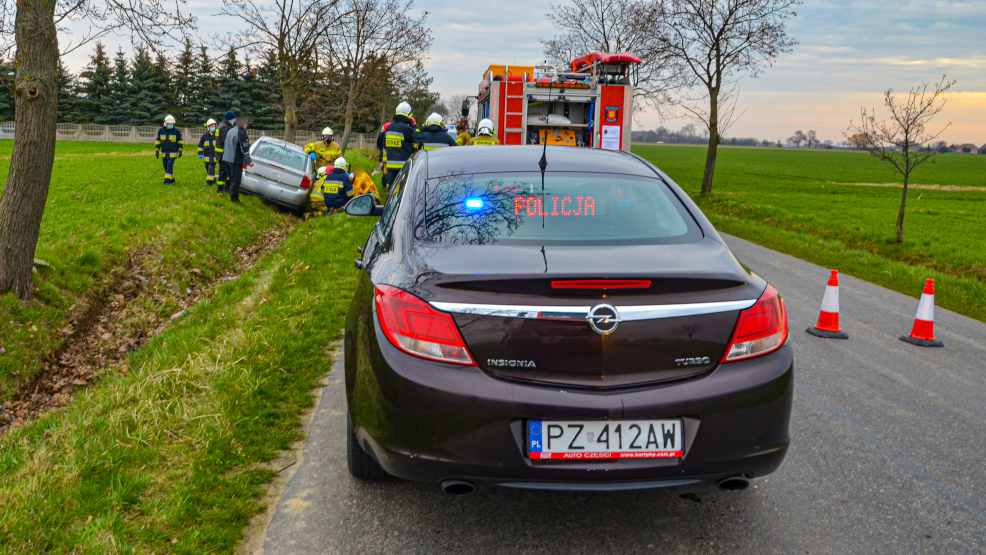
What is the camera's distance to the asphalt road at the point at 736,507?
10.5 ft

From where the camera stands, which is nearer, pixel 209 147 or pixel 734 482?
pixel 734 482

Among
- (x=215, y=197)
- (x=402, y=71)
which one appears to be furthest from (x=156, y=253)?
(x=402, y=71)

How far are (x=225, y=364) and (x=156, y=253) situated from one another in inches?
242

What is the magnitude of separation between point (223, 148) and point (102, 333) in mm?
9505

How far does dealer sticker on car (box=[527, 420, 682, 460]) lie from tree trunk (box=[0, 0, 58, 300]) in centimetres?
705

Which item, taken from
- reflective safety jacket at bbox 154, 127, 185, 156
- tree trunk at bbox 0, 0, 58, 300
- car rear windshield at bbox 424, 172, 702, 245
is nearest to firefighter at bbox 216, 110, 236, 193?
reflective safety jacket at bbox 154, 127, 185, 156

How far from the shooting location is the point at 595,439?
2793 millimetres

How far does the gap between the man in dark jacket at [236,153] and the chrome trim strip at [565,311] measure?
14212 millimetres

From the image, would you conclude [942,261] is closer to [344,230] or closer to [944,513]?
[344,230]

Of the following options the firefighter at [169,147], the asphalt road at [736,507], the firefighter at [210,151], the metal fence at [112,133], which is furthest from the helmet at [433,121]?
the metal fence at [112,133]

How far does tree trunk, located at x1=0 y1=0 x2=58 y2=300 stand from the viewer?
7633mm

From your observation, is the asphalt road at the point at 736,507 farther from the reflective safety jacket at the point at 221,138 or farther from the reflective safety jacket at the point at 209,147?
the reflective safety jacket at the point at 209,147

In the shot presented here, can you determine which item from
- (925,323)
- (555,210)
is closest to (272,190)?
(925,323)

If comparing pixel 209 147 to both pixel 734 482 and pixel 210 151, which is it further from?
pixel 734 482
